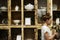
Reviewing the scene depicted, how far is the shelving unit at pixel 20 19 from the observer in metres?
4.21

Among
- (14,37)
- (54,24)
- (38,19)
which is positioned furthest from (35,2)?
(14,37)

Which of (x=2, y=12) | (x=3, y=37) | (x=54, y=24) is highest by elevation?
(x=2, y=12)

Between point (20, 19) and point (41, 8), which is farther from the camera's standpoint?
point (20, 19)

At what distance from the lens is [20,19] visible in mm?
4453

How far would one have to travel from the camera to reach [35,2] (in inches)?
166

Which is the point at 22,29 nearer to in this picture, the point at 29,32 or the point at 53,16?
the point at 29,32

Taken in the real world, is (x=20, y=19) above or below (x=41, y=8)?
below

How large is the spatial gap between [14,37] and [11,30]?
21 cm

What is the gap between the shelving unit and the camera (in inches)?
166

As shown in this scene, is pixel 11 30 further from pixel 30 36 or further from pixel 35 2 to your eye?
pixel 35 2

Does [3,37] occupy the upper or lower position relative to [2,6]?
lower

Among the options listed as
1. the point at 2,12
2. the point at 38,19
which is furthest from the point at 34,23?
the point at 2,12

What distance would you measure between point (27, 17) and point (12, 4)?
48 cm

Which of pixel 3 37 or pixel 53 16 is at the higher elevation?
pixel 53 16
